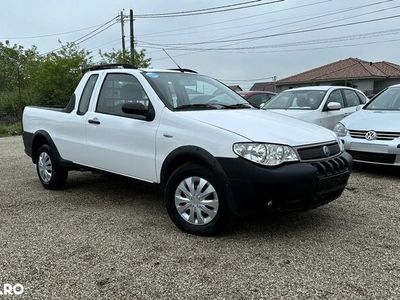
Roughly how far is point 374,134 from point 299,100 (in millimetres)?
2482

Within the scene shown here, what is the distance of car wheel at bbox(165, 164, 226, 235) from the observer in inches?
160

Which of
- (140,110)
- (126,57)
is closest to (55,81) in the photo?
(126,57)

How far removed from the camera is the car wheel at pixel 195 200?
406 centimetres

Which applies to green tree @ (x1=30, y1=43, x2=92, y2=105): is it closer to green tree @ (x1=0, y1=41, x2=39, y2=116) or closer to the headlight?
green tree @ (x1=0, y1=41, x2=39, y2=116)

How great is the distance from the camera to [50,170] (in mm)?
6262

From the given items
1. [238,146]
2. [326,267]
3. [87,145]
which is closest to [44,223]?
[87,145]

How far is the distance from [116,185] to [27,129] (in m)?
1.66

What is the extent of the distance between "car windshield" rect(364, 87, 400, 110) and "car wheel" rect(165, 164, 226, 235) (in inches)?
198

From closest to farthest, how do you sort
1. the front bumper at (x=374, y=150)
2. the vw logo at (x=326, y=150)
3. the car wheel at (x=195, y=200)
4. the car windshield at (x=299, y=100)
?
1. the car wheel at (x=195, y=200)
2. the vw logo at (x=326, y=150)
3. the front bumper at (x=374, y=150)
4. the car windshield at (x=299, y=100)

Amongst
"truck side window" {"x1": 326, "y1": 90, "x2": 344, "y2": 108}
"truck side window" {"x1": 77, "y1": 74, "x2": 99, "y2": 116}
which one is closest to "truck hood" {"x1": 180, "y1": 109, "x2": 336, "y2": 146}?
"truck side window" {"x1": 77, "y1": 74, "x2": 99, "y2": 116}

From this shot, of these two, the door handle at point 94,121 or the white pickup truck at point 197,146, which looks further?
the door handle at point 94,121

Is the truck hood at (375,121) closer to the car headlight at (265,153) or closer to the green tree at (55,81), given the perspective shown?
the car headlight at (265,153)

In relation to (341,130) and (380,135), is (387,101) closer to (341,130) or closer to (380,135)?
(341,130)

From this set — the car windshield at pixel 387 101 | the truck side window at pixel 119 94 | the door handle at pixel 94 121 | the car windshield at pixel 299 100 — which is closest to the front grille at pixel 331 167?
the truck side window at pixel 119 94
